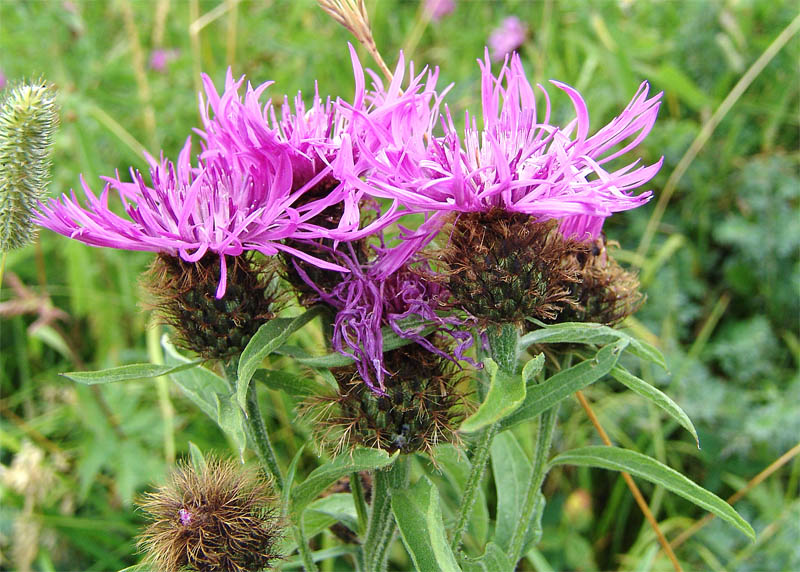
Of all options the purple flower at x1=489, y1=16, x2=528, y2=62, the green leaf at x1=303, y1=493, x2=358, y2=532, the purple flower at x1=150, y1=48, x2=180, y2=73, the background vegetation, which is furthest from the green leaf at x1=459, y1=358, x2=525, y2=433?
the purple flower at x1=489, y1=16, x2=528, y2=62

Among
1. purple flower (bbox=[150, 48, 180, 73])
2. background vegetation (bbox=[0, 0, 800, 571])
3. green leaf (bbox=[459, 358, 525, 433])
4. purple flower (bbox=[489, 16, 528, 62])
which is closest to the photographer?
green leaf (bbox=[459, 358, 525, 433])

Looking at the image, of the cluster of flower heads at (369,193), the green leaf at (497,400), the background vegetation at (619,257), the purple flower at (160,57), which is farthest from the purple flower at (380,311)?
the purple flower at (160,57)

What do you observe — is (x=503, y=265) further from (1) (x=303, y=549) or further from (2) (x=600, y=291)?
(1) (x=303, y=549)

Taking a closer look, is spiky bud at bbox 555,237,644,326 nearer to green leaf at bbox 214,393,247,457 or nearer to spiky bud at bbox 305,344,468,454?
spiky bud at bbox 305,344,468,454

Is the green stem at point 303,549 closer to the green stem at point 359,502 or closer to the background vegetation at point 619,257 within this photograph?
the green stem at point 359,502

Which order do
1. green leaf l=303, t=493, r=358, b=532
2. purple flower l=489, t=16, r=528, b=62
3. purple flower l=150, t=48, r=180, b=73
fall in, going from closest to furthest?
green leaf l=303, t=493, r=358, b=532
purple flower l=150, t=48, r=180, b=73
purple flower l=489, t=16, r=528, b=62

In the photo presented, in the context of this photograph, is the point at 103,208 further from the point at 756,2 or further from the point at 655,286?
the point at 756,2
